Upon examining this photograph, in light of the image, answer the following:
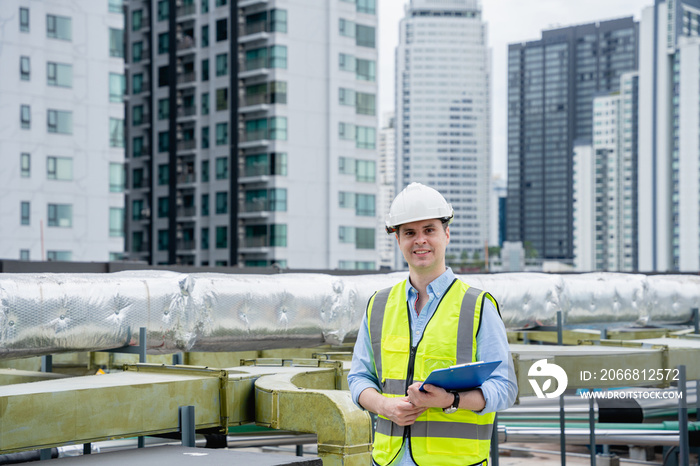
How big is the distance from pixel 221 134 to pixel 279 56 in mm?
8722

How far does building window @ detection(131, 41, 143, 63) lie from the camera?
7800 cm

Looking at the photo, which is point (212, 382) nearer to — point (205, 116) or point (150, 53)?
point (205, 116)

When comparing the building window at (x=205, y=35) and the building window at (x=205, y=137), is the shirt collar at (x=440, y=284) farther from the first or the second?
the building window at (x=205, y=35)

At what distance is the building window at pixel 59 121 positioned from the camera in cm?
5769

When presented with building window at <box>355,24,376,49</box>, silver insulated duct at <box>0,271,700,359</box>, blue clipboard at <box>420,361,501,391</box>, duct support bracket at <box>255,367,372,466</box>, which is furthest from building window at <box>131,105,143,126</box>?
blue clipboard at <box>420,361,501,391</box>

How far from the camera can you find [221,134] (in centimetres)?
7112

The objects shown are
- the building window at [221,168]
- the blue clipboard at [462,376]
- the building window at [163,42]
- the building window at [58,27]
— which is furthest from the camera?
the building window at [163,42]

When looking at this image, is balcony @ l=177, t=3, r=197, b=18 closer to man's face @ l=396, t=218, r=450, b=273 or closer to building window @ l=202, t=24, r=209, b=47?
building window @ l=202, t=24, r=209, b=47

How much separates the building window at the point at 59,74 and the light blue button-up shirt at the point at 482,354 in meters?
57.5

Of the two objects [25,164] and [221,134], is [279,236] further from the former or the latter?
[25,164]

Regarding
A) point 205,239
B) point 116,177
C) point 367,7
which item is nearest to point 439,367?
point 116,177

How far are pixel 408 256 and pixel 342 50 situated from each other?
65267mm

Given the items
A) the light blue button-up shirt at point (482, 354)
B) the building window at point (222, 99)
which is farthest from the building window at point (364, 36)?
the light blue button-up shirt at point (482, 354)

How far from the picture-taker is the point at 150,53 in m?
76.9
